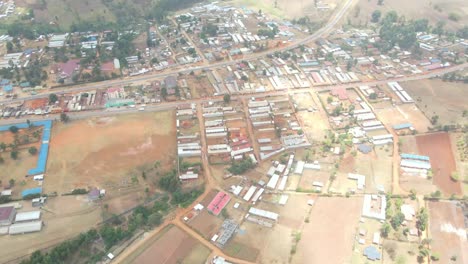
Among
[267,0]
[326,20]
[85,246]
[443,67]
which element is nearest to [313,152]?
[85,246]

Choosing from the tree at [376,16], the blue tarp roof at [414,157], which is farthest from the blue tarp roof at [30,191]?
the tree at [376,16]

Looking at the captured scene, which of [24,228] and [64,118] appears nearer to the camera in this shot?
[24,228]

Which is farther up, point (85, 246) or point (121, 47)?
point (121, 47)

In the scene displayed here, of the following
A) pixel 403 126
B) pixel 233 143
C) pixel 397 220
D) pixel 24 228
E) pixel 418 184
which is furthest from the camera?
pixel 403 126

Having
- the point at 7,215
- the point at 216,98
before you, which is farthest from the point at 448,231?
the point at 7,215

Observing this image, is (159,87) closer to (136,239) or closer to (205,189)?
(205,189)

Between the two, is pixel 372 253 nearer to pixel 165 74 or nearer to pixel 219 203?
pixel 219 203
